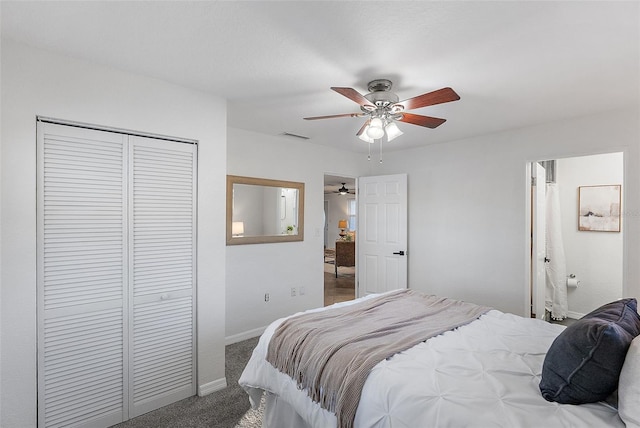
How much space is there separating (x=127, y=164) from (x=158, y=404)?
1799 mm

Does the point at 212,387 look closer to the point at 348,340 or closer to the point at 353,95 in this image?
the point at 348,340

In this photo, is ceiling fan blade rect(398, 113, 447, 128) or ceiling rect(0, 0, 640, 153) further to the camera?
ceiling fan blade rect(398, 113, 447, 128)

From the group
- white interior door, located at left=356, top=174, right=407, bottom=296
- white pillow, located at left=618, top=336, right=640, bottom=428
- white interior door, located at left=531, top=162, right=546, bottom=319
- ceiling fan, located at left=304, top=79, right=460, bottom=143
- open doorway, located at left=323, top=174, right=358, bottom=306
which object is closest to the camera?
white pillow, located at left=618, top=336, right=640, bottom=428

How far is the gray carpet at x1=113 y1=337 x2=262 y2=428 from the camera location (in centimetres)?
220

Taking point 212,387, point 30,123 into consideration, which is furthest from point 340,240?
point 30,123

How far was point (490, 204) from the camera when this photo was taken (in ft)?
12.5

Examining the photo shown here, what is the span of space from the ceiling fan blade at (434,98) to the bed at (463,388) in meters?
1.40

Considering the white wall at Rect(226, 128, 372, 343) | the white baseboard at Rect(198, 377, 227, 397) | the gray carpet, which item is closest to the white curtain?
the white wall at Rect(226, 128, 372, 343)

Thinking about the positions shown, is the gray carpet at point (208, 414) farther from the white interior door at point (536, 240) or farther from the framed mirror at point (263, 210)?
the white interior door at point (536, 240)

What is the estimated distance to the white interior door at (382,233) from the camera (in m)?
4.50

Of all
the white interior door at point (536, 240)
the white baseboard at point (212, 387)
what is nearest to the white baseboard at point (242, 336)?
the white baseboard at point (212, 387)

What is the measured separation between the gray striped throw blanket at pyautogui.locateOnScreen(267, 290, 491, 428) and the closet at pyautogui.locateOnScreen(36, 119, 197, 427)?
3.25ft

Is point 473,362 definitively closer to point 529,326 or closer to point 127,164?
point 529,326

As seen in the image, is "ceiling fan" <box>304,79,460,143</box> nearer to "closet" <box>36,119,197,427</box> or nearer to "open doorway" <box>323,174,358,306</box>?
"closet" <box>36,119,197,427</box>
